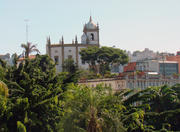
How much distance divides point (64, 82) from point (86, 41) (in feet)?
194

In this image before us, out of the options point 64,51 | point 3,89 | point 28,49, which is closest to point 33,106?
point 3,89

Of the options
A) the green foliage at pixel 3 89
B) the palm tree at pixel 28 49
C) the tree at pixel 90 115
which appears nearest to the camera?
the tree at pixel 90 115

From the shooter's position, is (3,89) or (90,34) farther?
(90,34)

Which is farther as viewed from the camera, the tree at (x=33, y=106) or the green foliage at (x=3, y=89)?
the tree at (x=33, y=106)

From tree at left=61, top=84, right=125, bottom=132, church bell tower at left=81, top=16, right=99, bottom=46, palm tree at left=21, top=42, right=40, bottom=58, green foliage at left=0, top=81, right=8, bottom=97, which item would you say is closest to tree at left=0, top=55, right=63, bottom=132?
green foliage at left=0, top=81, right=8, bottom=97

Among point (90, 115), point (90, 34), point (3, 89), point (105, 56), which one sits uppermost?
point (90, 34)

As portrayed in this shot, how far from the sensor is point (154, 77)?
4638cm

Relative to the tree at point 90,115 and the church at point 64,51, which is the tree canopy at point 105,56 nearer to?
the church at point 64,51

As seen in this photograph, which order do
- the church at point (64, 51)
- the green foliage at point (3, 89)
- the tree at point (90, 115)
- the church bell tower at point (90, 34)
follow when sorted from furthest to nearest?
the church bell tower at point (90, 34)
the church at point (64, 51)
the green foliage at point (3, 89)
the tree at point (90, 115)

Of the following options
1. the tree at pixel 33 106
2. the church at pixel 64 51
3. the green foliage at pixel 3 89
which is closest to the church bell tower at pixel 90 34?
the church at pixel 64 51

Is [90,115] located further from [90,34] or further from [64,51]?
[90,34]

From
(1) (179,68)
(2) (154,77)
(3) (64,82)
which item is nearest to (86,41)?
(1) (179,68)

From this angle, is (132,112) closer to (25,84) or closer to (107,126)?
(107,126)

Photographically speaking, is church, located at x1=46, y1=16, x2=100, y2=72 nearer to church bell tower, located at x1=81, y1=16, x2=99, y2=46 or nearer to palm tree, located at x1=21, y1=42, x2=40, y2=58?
church bell tower, located at x1=81, y1=16, x2=99, y2=46
